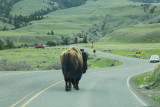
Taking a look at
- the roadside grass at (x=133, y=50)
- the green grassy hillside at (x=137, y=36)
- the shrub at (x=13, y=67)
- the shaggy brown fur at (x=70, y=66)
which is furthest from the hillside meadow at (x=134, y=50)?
the shaggy brown fur at (x=70, y=66)

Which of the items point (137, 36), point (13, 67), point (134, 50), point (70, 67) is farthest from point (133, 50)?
point (70, 67)

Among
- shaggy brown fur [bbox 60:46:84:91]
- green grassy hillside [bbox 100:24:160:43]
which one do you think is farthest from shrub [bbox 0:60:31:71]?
green grassy hillside [bbox 100:24:160:43]

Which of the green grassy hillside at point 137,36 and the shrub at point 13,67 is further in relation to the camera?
the green grassy hillside at point 137,36

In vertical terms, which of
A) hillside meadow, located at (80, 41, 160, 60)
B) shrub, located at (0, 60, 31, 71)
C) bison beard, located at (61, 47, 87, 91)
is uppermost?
bison beard, located at (61, 47, 87, 91)

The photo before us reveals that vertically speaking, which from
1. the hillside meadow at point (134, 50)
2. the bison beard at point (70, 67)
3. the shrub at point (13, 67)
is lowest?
the hillside meadow at point (134, 50)

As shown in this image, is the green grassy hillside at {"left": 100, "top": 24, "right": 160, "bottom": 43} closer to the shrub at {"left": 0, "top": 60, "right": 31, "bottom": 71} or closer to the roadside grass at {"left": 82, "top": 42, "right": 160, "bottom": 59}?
the roadside grass at {"left": 82, "top": 42, "right": 160, "bottom": 59}

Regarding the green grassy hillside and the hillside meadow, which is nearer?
the hillside meadow

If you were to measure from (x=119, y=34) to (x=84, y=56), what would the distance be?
162m

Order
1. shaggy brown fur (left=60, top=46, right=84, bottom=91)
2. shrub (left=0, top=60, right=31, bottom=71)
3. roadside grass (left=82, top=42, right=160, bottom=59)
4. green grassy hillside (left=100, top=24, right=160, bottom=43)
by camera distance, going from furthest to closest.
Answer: green grassy hillside (left=100, top=24, right=160, bottom=43) → roadside grass (left=82, top=42, right=160, bottom=59) → shrub (left=0, top=60, right=31, bottom=71) → shaggy brown fur (left=60, top=46, right=84, bottom=91)

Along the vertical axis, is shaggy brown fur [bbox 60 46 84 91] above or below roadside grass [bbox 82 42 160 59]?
above

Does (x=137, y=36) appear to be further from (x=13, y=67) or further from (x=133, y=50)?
(x=13, y=67)

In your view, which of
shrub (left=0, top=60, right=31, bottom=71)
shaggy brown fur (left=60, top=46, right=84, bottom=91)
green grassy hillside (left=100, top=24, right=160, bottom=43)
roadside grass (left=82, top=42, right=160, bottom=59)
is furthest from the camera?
green grassy hillside (left=100, top=24, right=160, bottom=43)

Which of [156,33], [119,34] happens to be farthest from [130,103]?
[119,34]

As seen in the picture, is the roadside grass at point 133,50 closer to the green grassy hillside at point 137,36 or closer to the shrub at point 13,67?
the green grassy hillside at point 137,36
